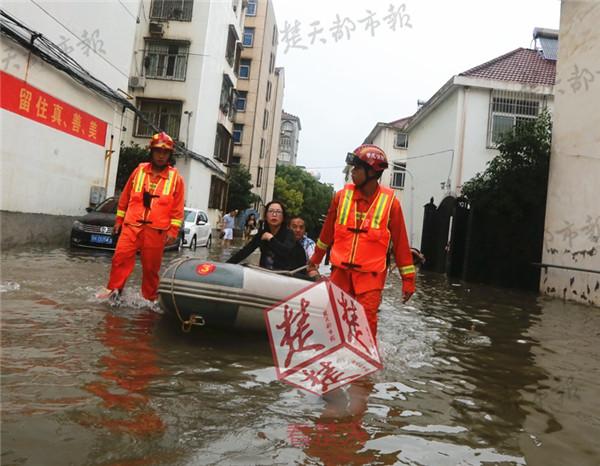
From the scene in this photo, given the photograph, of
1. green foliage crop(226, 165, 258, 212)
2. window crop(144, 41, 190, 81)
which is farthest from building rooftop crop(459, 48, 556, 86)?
green foliage crop(226, 165, 258, 212)

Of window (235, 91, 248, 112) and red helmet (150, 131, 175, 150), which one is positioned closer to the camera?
red helmet (150, 131, 175, 150)

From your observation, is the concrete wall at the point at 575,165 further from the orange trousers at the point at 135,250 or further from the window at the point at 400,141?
the window at the point at 400,141

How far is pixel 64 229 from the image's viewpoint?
12.9 meters

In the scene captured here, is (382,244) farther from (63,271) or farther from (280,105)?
(280,105)

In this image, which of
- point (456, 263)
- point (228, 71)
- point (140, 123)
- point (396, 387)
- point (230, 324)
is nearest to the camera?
point (396, 387)

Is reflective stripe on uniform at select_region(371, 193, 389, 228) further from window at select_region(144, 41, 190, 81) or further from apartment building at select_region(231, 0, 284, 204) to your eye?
apartment building at select_region(231, 0, 284, 204)

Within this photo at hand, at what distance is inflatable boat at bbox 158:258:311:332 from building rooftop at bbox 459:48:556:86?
642 inches

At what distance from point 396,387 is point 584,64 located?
34.4 ft

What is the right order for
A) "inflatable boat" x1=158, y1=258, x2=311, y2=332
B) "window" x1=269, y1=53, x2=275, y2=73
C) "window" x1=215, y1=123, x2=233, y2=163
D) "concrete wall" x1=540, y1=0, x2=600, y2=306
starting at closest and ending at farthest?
"inflatable boat" x1=158, y1=258, x2=311, y2=332
"concrete wall" x1=540, y1=0, x2=600, y2=306
"window" x1=215, y1=123, x2=233, y2=163
"window" x1=269, y1=53, x2=275, y2=73

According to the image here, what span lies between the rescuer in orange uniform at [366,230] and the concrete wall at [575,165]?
827cm

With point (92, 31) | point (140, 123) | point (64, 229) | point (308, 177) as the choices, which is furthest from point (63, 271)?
point (308, 177)

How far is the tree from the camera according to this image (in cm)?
1380

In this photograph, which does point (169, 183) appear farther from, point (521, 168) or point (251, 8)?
point (251, 8)

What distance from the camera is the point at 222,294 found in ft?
15.1
